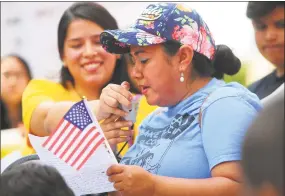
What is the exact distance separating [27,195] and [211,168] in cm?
60

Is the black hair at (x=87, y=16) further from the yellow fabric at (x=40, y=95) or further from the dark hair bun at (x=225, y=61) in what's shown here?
the dark hair bun at (x=225, y=61)

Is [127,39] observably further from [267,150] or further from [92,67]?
[267,150]

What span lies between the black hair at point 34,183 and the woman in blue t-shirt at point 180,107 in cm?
23

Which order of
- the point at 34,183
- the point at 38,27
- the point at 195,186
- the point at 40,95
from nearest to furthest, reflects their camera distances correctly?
1. the point at 34,183
2. the point at 195,186
3. the point at 40,95
4. the point at 38,27

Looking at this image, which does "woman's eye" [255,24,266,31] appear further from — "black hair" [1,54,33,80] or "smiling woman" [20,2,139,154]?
"black hair" [1,54,33,80]

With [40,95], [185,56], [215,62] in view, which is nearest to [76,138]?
[185,56]

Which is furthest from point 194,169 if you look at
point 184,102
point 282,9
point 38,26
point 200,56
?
point 38,26

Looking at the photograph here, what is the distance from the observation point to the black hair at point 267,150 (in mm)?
1098

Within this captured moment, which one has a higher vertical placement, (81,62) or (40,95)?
(81,62)

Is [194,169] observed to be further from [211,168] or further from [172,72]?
[172,72]

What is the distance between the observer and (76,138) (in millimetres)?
2186

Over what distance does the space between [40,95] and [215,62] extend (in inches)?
38.2

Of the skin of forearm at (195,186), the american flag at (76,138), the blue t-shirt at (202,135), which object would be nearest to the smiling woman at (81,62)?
the blue t-shirt at (202,135)

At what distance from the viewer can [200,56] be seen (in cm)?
243
